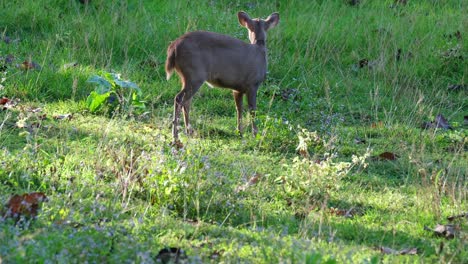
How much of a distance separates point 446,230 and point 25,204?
8.09 feet

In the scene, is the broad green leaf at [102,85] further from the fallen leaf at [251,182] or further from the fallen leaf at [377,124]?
the fallen leaf at [377,124]

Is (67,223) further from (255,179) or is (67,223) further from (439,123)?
(439,123)

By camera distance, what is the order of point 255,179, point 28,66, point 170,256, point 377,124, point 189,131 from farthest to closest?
point 28,66
point 377,124
point 189,131
point 255,179
point 170,256

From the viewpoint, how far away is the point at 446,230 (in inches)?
195

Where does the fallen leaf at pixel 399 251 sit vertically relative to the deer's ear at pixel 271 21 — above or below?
below

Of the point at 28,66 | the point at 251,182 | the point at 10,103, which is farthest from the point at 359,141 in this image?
the point at 28,66

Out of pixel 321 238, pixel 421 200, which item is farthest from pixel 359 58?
pixel 321 238

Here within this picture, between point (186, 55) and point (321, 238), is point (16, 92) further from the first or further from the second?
point (321, 238)

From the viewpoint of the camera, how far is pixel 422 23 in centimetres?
1070

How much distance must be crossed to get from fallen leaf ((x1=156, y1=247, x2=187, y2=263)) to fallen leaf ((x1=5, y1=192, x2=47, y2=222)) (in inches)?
31.8

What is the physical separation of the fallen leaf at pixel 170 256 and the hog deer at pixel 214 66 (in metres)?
2.61

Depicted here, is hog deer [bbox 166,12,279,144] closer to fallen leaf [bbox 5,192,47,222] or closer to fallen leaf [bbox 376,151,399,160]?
fallen leaf [bbox 376,151,399,160]

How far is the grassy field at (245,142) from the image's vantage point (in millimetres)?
4465

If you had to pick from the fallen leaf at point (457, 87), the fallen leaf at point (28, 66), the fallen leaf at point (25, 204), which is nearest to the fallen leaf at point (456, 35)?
the fallen leaf at point (457, 87)
